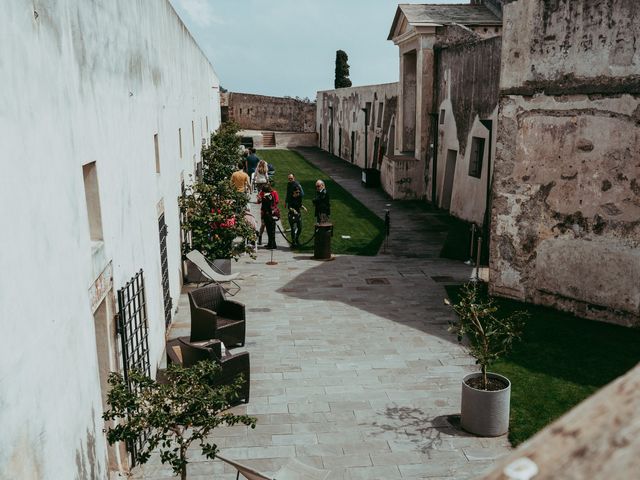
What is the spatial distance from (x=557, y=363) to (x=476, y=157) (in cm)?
1048

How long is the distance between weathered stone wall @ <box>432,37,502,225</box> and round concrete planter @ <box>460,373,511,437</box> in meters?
10.8

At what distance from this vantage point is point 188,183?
14.7 m

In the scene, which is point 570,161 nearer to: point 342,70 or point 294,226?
point 294,226

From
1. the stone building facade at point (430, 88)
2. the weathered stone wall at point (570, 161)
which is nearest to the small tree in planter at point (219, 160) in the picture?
the stone building facade at point (430, 88)

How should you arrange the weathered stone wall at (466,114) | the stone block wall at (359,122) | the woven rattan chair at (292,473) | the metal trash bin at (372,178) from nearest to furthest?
the woven rattan chair at (292,473)
the weathered stone wall at (466,114)
the metal trash bin at (372,178)
the stone block wall at (359,122)

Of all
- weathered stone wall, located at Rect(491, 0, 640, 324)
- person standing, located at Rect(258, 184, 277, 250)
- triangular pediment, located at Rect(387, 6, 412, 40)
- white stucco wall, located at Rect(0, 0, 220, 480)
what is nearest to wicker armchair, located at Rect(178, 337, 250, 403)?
white stucco wall, located at Rect(0, 0, 220, 480)

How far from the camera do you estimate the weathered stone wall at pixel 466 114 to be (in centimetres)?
1742

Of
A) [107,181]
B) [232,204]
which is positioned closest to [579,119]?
[232,204]

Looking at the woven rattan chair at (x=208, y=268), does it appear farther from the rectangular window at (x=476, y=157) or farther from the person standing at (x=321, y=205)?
the rectangular window at (x=476, y=157)

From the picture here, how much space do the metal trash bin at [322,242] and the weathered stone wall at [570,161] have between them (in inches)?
165

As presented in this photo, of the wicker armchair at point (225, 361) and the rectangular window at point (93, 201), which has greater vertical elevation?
the rectangular window at point (93, 201)

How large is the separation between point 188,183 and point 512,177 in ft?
Result: 23.2

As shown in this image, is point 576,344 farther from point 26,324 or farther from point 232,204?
point 26,324

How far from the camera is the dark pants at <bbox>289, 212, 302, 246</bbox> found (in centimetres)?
1634
